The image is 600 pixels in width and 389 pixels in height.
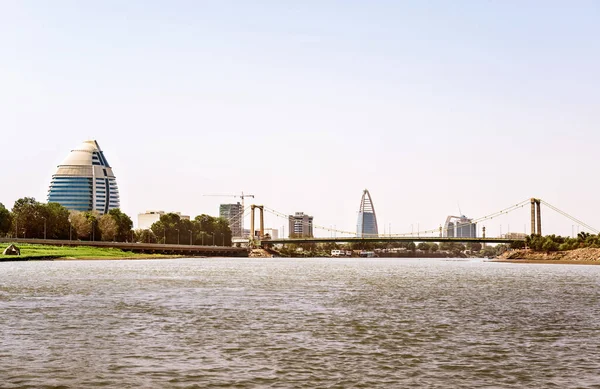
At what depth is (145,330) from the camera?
35438mm

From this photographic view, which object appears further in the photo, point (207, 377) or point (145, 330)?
point (145, 330)

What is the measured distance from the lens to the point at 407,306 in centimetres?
5209

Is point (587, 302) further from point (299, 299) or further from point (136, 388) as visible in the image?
point (136, 388)

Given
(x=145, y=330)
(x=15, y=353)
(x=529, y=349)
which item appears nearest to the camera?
(x=15, y=353)

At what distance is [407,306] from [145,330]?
2219 cm

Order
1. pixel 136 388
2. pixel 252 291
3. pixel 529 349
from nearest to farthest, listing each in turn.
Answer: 1. pixel 136 388
2. pixel 529 349
3. pixel 252 291

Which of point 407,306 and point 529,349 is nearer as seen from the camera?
point 529,349

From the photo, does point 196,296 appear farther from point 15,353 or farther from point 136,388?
point 136,388

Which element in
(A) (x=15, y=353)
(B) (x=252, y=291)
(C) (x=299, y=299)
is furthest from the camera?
(B) (x=252, y=291)

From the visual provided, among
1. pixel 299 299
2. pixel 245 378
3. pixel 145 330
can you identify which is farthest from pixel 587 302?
pixel 245 378

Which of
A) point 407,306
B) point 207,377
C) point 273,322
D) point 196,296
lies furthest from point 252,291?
point 207,377

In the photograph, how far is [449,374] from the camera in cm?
2452

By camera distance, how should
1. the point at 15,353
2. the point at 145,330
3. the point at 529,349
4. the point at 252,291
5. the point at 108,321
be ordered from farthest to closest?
1. the point at 252,291
2. the point at 108,321
3. the point at 145,330
4. the point at 529,349
5. the point at 15,353

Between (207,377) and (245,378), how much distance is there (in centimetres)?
119
